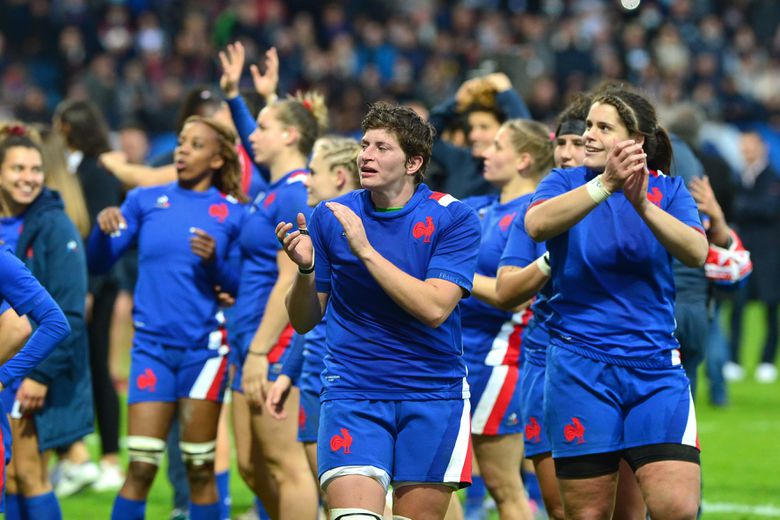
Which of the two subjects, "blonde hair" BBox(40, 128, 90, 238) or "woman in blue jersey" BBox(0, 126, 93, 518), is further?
"blonde hair" BBox(40, 128, 90, 238)

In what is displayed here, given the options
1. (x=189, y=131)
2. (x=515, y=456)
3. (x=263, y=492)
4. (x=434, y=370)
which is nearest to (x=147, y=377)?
(x=263, y=492)

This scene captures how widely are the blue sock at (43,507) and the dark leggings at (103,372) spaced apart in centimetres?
286

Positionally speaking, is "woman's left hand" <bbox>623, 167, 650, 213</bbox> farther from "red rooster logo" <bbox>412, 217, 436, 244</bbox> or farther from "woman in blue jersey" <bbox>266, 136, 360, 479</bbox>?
"woman in blue jersey" <bbox>266, 136, 360, 479</bbox>

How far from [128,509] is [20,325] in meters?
1.69

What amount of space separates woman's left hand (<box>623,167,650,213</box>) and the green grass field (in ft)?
12.7

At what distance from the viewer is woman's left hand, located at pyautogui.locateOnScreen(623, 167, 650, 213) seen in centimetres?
482

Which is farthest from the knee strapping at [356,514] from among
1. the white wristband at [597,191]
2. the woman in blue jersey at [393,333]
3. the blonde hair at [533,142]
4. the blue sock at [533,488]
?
the blue sock at [533,488]

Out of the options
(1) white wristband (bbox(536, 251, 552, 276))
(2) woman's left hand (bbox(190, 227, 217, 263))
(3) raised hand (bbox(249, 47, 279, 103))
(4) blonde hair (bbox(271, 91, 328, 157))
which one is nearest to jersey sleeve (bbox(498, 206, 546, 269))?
(1) white wristband (bbox(536, 251, 552, 276))

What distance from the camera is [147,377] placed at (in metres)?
6.84

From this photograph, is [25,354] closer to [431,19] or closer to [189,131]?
[189,131]

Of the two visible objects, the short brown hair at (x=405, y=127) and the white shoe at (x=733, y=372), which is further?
the white shoe at (x=733, y=372)

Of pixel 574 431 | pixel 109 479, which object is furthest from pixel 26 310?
pixel 109 479

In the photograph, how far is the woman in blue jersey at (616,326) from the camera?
16.3 ft

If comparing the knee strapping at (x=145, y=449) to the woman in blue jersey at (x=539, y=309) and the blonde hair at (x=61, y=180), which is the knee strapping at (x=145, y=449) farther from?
the woman in blue jersey at (x=539, y=309)
